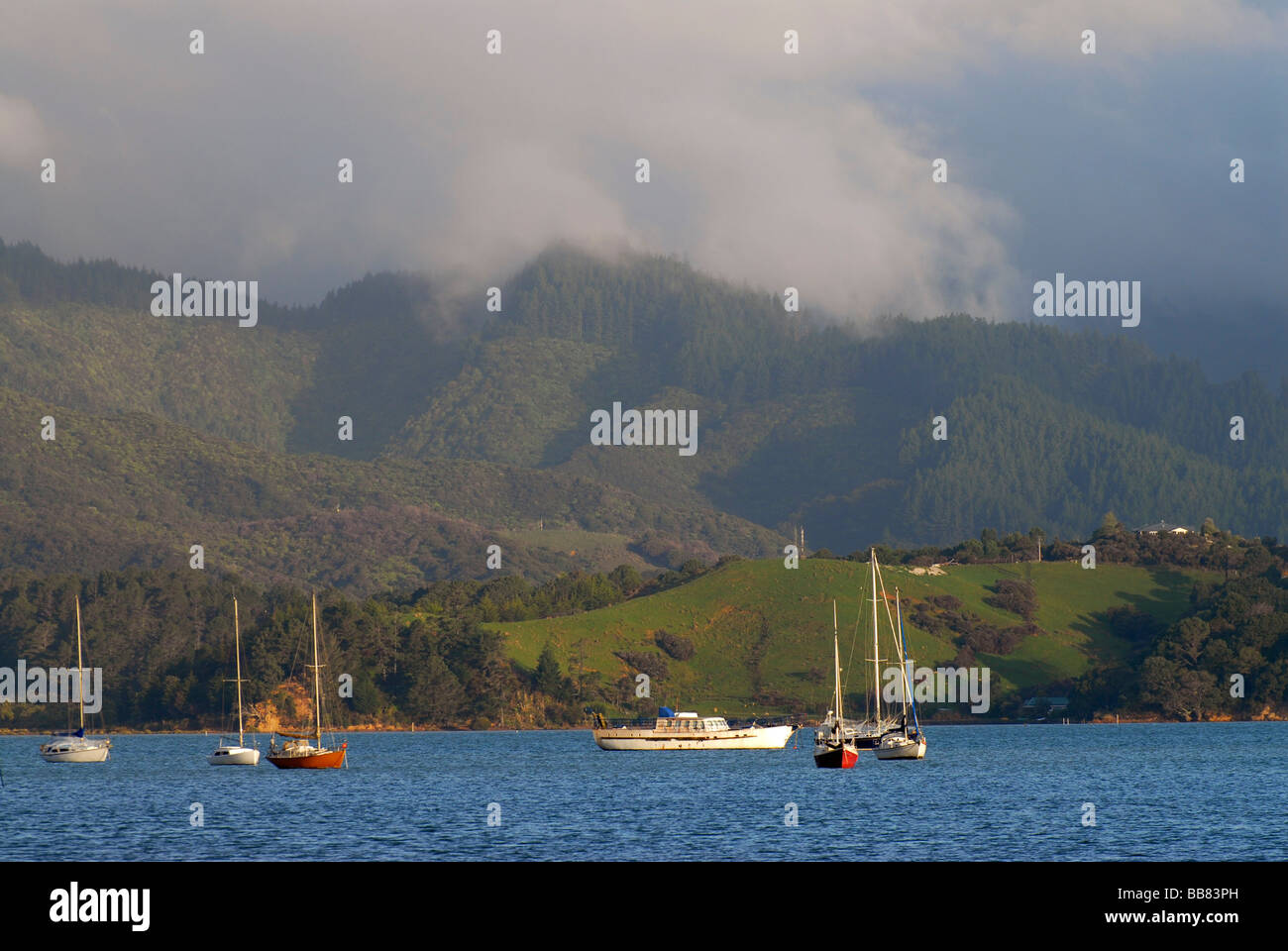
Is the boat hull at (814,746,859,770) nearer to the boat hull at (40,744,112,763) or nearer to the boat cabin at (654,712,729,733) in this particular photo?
the boat cabin at (654,712,729,733)

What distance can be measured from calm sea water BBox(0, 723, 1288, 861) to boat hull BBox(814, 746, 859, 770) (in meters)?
1.04

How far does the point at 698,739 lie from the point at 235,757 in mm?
50042

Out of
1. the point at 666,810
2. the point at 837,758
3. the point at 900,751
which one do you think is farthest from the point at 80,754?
the point at 666,810

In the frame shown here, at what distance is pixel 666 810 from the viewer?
8594 cm

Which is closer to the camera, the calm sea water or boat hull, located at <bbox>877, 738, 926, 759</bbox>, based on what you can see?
the calm sea water

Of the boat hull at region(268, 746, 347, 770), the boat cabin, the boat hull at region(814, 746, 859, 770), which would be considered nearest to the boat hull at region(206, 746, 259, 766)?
the boat hull at region(268, 746, 347, 770)

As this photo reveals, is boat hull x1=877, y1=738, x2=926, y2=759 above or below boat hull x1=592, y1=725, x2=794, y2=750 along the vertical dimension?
above

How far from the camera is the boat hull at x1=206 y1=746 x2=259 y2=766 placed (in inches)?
5758

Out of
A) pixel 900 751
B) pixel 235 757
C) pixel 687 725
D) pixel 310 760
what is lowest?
pixel 687 725

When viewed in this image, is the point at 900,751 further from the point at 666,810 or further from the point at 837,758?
the point at 666,810

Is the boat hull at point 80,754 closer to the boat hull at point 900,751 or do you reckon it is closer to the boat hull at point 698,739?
the boat hull at point 698,739

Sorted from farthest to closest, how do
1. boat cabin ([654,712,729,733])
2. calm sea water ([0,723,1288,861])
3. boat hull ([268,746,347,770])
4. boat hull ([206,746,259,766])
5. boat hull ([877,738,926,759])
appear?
boat cabin ([654,712,729,733]) < boat hull ([206,746,259,766]) < boat hull ([877,738,926,759]) < boat hull ([268,746,347,770]) < calm sea water ([0,723,1288,861])
